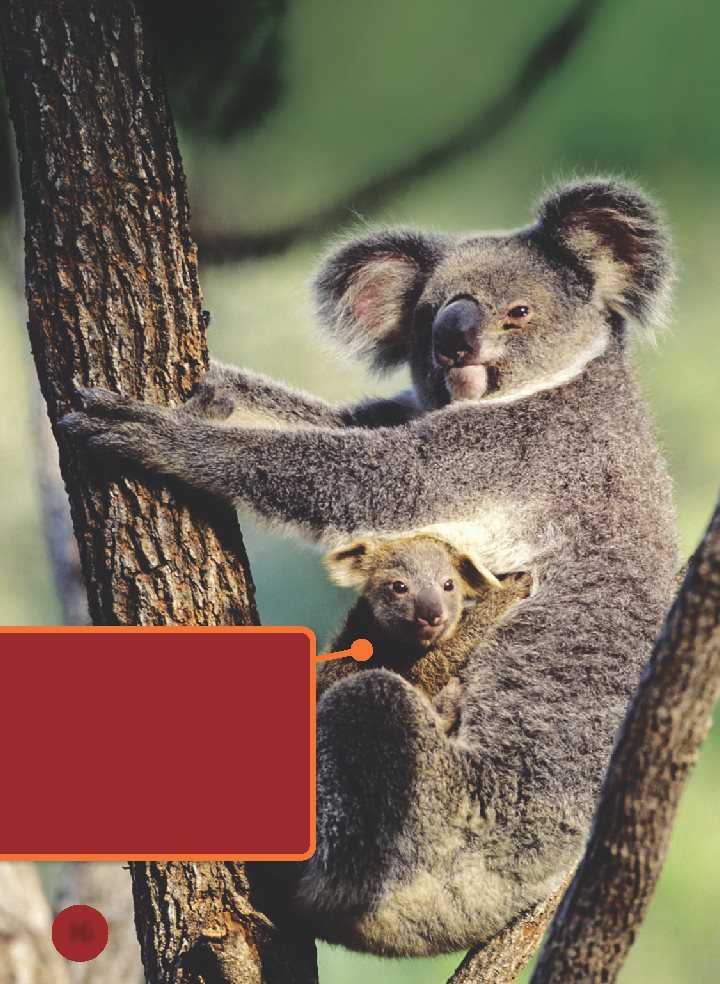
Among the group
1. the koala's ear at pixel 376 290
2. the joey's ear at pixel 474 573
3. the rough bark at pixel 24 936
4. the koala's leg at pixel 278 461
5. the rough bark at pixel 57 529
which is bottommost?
the rough bark at pixel 24 936

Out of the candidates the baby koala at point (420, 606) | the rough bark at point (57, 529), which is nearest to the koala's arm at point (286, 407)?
the baby koala at point (420, 606)

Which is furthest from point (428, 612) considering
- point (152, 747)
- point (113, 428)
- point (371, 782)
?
point (113, 428)

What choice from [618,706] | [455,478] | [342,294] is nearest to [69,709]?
[455,478]

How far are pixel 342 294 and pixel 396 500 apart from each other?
0.81 meters

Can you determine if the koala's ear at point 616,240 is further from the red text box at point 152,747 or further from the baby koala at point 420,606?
the red text box at point 152,747

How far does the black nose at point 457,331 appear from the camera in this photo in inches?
87.7

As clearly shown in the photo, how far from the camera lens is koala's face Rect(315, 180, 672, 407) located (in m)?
2.25

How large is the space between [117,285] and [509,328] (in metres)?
0.92

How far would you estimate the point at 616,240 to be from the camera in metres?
2.37

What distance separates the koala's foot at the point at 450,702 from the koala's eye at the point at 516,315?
2.64 feet

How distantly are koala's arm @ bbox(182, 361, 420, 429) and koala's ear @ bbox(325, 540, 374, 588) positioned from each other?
1.08 feet

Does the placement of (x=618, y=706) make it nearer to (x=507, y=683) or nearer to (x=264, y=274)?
(x=507, y=683)

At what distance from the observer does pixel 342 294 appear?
2646 mm

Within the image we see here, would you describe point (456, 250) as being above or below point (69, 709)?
above
